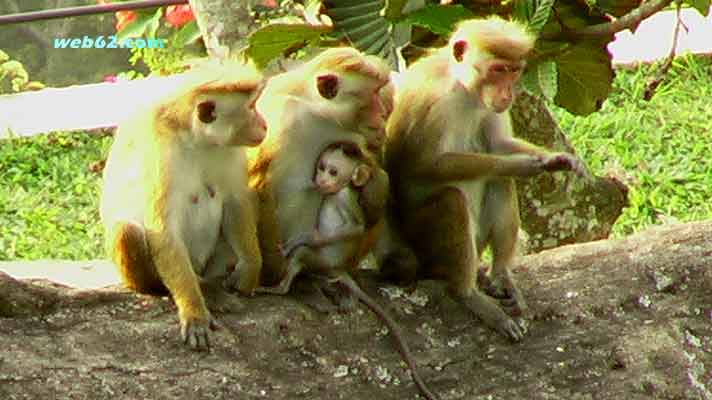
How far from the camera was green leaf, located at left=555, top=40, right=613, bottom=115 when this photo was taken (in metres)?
6.95

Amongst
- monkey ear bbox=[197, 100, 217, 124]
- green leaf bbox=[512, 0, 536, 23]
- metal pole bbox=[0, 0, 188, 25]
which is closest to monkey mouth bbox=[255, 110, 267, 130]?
monkey ear bbox=[197, 100, 217, 124]

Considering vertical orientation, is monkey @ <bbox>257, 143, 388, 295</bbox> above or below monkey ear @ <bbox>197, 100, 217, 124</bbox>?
below

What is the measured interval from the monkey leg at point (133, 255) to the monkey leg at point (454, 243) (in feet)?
3.62

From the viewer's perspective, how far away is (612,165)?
10250 millimetres

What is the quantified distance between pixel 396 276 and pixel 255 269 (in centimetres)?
62

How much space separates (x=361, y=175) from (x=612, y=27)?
1.30 m

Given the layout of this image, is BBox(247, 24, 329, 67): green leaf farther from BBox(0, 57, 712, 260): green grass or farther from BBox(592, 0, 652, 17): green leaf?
BBox(0, 57, 712, 260): green grass

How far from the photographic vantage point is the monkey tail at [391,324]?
5770 millimetres

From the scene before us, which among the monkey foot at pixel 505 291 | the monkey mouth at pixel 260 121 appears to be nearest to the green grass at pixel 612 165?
the monkey foot at pixel 505 291

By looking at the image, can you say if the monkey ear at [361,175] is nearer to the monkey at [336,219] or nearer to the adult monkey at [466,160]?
the monkey at [336,219]

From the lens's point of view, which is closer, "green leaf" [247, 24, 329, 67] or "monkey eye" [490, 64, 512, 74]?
"monkey eye" [490, 64, 512, 74]

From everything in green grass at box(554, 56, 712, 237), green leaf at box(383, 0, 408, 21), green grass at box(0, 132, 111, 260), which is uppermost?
green leaf at box(383, 0, 408, 21)

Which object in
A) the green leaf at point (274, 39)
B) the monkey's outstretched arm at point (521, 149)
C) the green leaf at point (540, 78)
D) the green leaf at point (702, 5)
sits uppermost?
the green leaf at point (274, 39)

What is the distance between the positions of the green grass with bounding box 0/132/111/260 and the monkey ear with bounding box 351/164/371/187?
3.72 metres
